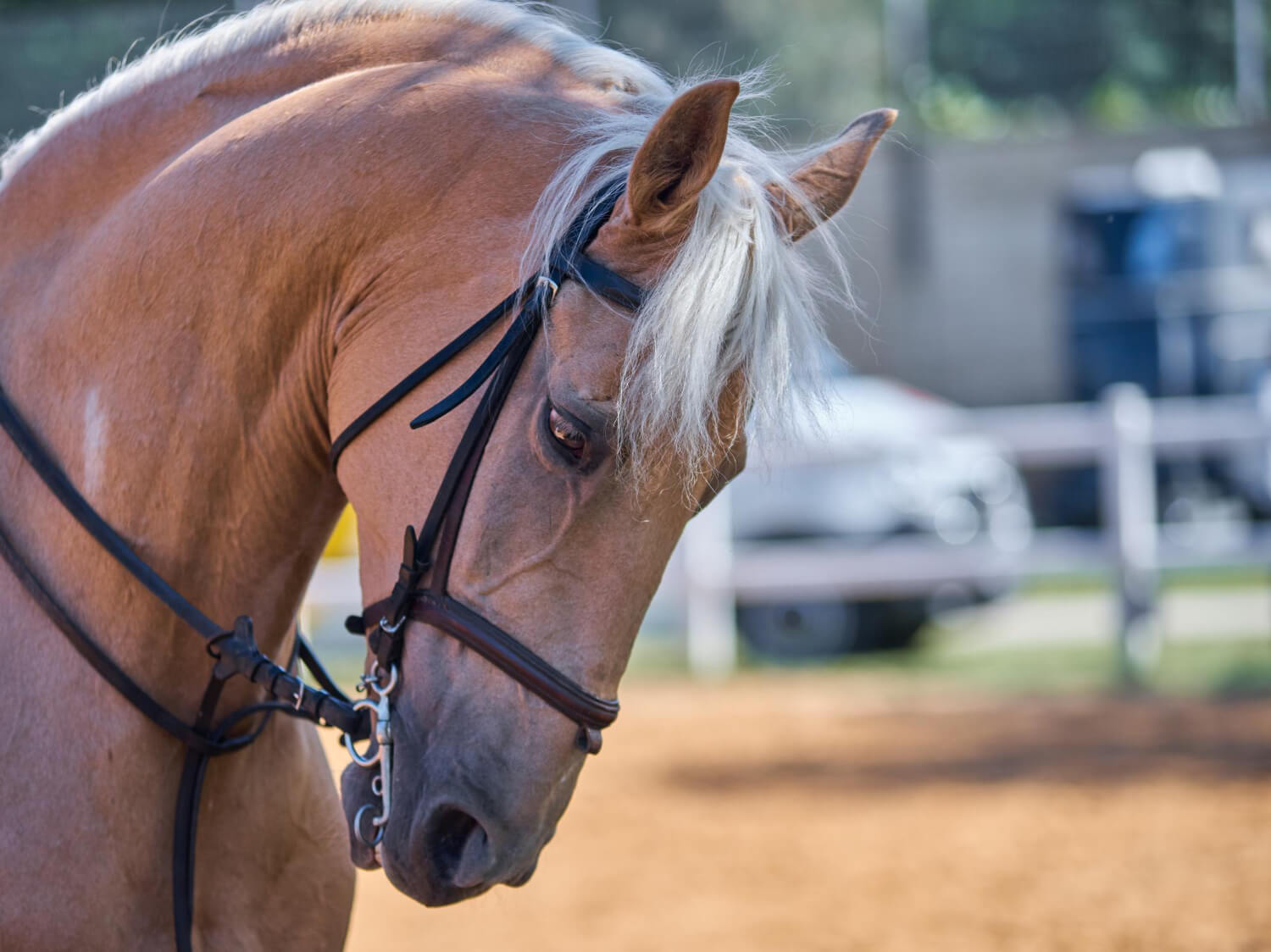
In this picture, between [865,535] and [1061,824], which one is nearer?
[1061,824]

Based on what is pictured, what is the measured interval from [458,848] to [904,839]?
12.8ft

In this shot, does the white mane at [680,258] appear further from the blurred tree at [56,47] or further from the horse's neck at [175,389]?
the blurred tree at [56,47]

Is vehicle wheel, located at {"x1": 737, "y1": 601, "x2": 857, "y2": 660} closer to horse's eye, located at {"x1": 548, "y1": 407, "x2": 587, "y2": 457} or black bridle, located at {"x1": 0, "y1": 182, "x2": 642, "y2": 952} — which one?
black bridle, located at {"x1": 0, "y1": 182, "x2": 642, "y2": 952}

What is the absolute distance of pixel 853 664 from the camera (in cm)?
888

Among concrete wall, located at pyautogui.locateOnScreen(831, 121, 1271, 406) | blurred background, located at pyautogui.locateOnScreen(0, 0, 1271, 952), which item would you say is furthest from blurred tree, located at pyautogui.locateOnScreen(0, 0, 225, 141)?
concrete wall, located at pyautogui.locateOnScreen(831, 121, 1271, 406)

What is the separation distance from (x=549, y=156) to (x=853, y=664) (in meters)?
7.58

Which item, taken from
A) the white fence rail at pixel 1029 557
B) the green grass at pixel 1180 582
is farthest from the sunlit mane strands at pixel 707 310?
the green grass at pixel 1180 582

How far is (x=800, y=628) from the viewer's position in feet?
30.1

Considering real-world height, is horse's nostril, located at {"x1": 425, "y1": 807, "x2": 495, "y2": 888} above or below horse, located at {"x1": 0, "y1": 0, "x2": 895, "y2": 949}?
below

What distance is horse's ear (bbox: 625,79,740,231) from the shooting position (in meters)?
1.48

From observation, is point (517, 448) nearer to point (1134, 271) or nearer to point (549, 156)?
point (549, 156)

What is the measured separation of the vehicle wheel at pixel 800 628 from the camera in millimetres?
9039

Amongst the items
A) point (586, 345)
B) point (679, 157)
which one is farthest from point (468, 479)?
point (679, 157)

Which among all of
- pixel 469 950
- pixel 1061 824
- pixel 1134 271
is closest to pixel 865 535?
pixel 1061 824
